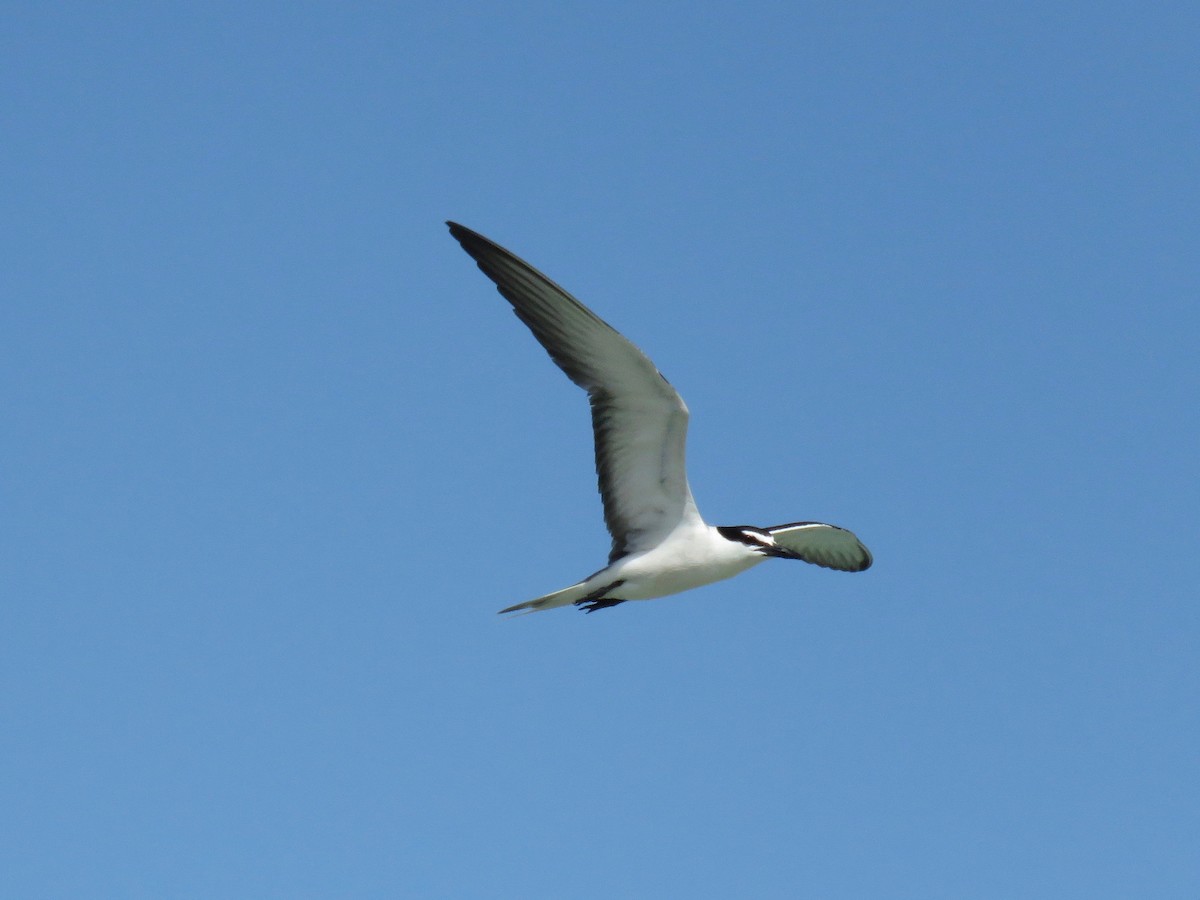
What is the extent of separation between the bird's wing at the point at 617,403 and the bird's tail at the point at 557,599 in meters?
0.79

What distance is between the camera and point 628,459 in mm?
14203

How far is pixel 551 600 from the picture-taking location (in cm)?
1348

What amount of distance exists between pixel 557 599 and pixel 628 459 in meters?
1.74

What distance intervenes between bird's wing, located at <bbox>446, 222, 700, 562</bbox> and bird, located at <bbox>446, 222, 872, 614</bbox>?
0.04 ft

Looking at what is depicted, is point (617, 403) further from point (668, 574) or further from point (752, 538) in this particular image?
point (752, 538)

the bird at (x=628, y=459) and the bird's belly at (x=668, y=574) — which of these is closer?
the bird at (x=628, y=459)

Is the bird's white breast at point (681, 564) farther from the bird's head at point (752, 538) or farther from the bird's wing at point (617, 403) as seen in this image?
the bird's wing at point (617, 403)

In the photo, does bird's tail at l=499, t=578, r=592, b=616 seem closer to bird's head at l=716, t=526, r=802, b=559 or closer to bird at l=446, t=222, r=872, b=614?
bird at l=446, t=222, r=872, b=614

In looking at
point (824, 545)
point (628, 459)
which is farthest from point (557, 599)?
point (824, 545)

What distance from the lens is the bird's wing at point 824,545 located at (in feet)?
53.0

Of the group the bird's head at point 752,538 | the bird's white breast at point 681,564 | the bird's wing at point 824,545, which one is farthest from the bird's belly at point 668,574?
the bird's wing at point 824,545

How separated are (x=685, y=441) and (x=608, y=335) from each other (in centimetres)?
168

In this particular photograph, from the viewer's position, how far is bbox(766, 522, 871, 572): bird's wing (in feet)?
53.0

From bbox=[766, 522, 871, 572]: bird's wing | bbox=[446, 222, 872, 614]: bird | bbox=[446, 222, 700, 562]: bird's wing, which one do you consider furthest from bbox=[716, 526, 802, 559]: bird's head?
bbox=[766, 522, 871, 572]: bird's wing
